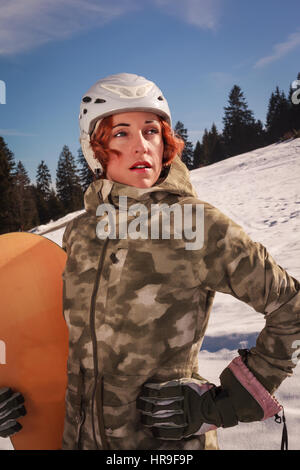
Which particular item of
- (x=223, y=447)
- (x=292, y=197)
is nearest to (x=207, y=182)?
(x=292, y=197)

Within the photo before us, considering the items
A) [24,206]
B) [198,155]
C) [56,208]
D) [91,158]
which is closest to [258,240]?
[91,158]

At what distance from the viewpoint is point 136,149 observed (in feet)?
5.81

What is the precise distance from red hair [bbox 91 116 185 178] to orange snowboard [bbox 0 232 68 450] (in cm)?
77

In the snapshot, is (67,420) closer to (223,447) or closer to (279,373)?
(279,373)

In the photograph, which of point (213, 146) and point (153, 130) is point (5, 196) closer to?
point (153, 130)

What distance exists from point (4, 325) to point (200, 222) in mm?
1200

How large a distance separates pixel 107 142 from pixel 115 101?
0.21 m

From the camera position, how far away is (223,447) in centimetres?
239

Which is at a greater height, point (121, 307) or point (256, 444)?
point (121, 307)

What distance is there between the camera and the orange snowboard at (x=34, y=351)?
188cm

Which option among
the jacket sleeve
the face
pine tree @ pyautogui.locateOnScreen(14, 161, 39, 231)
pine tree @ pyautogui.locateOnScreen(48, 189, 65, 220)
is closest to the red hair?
the face

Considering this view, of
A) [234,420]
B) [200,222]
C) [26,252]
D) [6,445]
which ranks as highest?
[200,222]

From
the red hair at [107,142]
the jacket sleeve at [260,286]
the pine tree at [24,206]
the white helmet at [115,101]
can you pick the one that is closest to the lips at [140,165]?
the red hair at [107,142]

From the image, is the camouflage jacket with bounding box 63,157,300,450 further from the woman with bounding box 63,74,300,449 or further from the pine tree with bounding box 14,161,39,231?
the pine tree with bounding box 14,161,39,231
